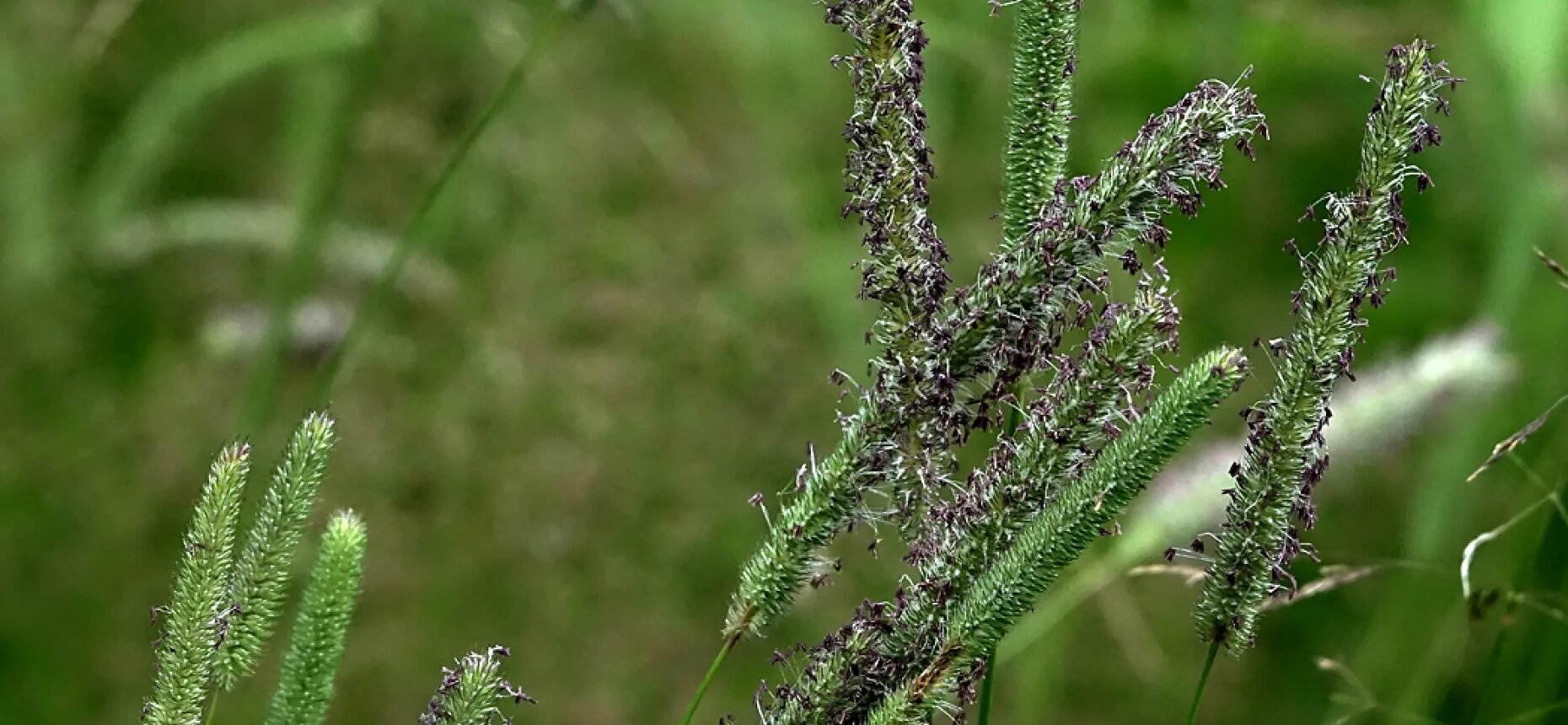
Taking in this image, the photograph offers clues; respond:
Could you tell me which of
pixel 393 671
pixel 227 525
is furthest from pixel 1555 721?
pixel 393 671

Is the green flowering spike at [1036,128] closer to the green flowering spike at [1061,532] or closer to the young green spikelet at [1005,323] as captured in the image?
the young green spikelet at [1005,323]

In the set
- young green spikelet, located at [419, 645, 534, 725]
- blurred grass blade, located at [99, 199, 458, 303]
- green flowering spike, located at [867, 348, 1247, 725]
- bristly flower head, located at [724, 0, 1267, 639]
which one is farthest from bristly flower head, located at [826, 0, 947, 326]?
blurred grass blade, located at [99, 199, 458, 303]

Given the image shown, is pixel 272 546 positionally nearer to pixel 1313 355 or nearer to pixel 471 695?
pixel 471 695

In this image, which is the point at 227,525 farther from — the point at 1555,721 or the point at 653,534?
the point at 653,534

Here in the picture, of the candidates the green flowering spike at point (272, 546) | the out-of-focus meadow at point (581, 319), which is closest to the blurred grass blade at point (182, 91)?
the out-of-focus meadow at point (581, 319)

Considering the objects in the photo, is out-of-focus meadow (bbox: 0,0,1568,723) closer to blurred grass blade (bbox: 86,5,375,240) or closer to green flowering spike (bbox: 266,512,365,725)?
blurred grass blade (bbox: 86,5,375,240)

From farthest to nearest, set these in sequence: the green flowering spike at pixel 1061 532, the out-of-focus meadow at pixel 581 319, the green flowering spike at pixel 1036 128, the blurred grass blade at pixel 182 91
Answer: the out-of-focus meadow at pixel 581 319 < the blurred grass blade at pixel 182 91 < the green flowering spike at pixel 1036 128 < the green flowering spike at pixel 1061 532

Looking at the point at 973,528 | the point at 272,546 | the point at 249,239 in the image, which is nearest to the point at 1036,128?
the point at 973,528
